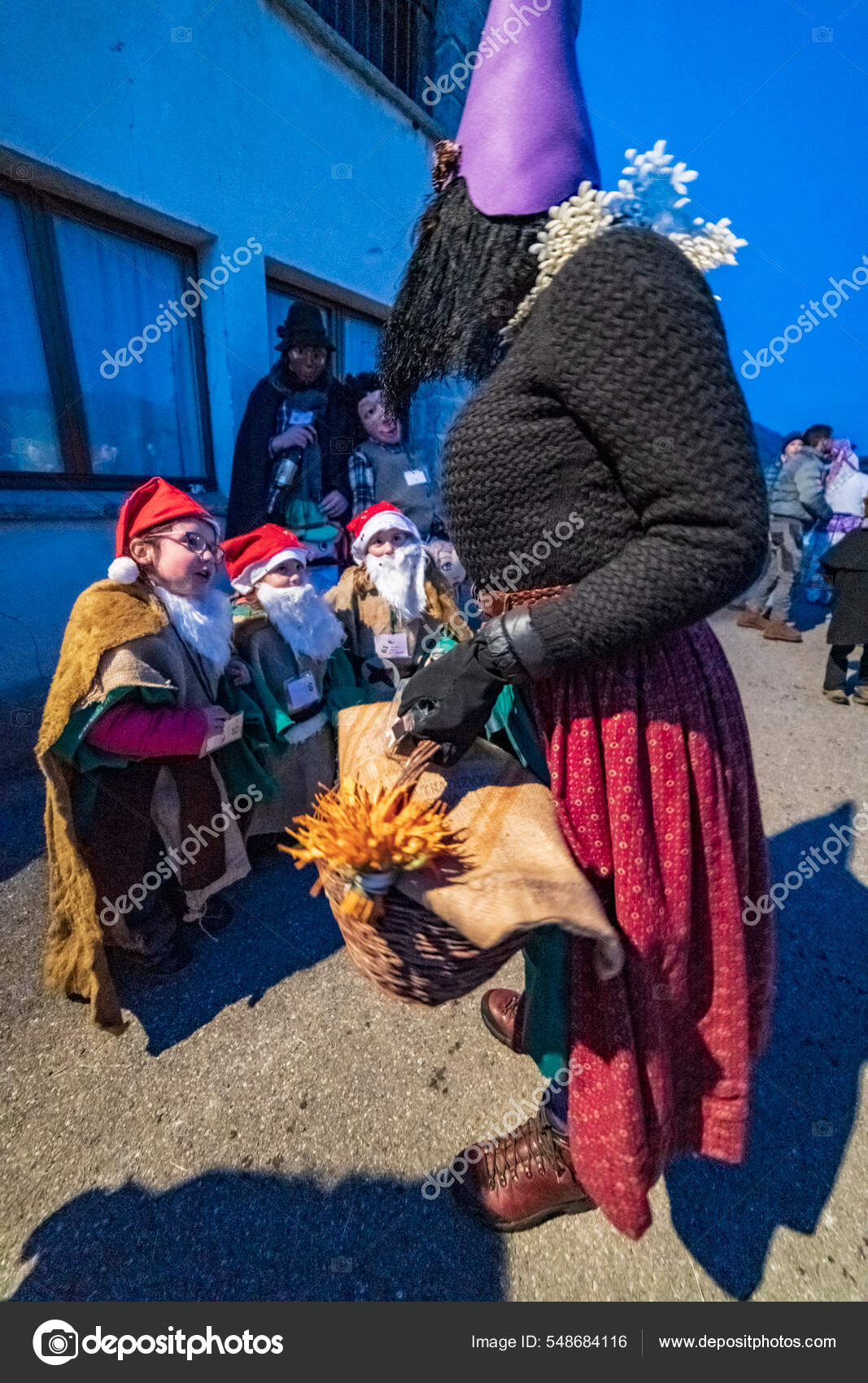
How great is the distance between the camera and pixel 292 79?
4605 millimetres

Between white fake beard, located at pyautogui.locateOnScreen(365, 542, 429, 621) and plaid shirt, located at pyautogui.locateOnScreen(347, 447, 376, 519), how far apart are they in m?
1.10

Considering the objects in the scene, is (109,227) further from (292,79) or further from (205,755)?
(205,755)

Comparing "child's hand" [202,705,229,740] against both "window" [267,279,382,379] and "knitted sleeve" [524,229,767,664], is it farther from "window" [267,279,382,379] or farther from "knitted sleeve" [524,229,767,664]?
"window" [267,279,382,379]

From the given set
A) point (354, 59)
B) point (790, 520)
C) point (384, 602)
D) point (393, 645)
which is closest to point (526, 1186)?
point (393, 645)

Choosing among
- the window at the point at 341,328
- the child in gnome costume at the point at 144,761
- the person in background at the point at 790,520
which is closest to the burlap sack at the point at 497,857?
the child in gnome costume at the point at 144,761

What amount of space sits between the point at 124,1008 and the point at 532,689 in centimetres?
185

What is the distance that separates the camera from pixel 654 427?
0.83 metres

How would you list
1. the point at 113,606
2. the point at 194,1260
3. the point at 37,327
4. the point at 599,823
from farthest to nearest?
the point at 37,327 < the point at 113,606 < the point at 194,1260 < the point at 599,823

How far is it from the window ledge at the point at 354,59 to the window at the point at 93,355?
2048 mm

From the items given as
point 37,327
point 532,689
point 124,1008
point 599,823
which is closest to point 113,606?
point 124,1008

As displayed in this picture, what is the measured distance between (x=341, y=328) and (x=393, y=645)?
13.7ft

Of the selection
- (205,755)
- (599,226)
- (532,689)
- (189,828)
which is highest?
(599,226)

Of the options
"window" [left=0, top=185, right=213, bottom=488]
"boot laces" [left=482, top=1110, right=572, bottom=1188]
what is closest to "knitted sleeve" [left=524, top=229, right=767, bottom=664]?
"boot laces" [left=482, top=1110, right=572, bottom=1188]

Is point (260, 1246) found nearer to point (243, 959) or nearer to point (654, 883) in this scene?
point (243, 959)
